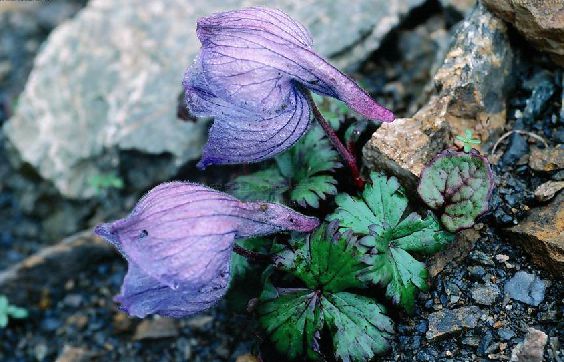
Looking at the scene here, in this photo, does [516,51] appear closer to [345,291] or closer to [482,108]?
[482,108]

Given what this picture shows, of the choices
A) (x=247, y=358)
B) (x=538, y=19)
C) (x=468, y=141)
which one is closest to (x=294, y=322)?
(x=247, y=358)

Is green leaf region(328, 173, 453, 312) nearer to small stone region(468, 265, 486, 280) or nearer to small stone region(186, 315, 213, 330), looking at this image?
small stone region(468, 265, 486, 280)

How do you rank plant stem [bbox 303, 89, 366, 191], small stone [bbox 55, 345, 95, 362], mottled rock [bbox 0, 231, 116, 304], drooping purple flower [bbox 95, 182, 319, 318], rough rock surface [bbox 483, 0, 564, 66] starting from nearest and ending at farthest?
drooping purple flower [bbox 95, 182, 319, 318] < plant stem [bbox 303, 89, 366, 191] < rough rock surface [bbox 483, 0, 564, 66] < small stone [bbox 55, 345, 95, 362] < mottled rock [bbox 0, 231, 116, 304]

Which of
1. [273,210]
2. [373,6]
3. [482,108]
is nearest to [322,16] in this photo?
[373,6]

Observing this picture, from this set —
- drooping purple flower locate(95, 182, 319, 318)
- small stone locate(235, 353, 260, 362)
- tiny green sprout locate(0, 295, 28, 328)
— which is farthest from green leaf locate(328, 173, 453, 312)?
tiny green sprout locate(0, 295, 28, 328)

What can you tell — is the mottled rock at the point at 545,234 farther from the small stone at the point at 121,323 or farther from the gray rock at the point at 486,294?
the small stone at the point at 121,323

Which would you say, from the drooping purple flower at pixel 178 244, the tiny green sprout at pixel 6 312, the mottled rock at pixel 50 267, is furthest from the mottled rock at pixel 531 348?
the tiny green sprout at pixel 6 312
